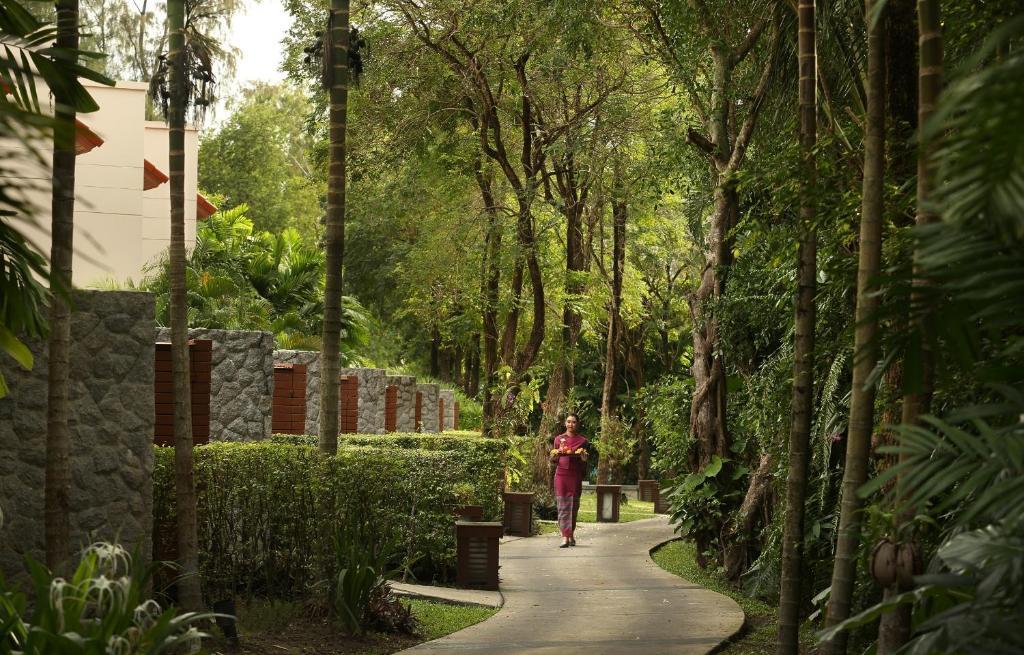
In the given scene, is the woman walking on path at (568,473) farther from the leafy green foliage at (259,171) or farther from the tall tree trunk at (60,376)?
the leafy green foliage at (259,171)

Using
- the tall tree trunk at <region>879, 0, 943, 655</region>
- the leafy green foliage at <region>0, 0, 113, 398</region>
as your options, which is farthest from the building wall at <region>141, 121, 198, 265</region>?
the tall tree trunk at <region>879, 0, 943, 655</region>

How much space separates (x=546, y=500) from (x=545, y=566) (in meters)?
10.2

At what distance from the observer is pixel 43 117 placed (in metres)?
2.86

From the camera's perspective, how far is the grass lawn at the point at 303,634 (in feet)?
31.9

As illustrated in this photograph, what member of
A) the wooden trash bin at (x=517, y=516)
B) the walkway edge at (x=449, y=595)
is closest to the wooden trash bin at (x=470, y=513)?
the walkway edge at (x=449, y=595)

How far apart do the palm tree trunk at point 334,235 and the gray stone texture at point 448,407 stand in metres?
21.5

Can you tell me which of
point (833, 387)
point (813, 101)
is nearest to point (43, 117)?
point (813, 101)

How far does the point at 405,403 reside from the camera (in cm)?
2791

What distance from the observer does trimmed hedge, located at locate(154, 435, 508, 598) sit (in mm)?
10562

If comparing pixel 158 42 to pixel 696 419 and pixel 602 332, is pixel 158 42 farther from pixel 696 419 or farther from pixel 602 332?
pixel 602 332

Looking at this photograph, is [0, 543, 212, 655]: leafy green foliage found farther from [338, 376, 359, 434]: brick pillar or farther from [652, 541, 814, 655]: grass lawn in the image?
[338, 376, 359, 434]: brick pillar

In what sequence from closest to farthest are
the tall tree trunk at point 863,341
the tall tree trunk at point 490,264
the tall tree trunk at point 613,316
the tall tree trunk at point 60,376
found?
1. the tall tree trunk at point 863,341
2. the tall tree trunk at point 60,376
3. the tall tree trunk at point 490,264
4. the tall tree trunk at point 613,316

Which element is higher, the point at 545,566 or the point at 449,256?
the point at 449,256

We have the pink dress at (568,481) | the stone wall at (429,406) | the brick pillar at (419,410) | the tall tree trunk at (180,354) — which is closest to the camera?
the tall tree trunk at (180,354)
